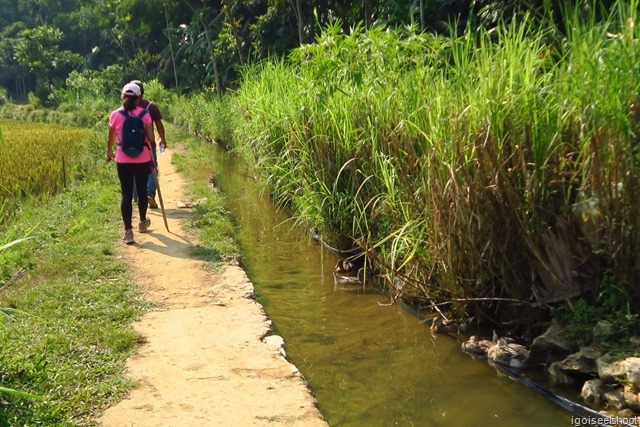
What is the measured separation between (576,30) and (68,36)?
58155 mm

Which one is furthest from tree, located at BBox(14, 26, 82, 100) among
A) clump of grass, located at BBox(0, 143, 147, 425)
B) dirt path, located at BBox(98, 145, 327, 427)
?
dirt path, located at BBox(98, 145, 327, 427)

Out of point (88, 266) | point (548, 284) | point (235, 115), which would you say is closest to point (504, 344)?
point (548, 284)

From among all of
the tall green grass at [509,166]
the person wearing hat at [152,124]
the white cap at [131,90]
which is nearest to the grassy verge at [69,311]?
the person wearing hat at [152,124]

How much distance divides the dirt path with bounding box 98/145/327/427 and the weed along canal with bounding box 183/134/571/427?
0.90ft

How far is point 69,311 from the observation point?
4.54m

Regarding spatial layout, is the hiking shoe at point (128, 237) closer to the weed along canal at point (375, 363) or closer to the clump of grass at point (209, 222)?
the clump of grass at point (209, 222)

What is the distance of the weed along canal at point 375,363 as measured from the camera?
364 cm

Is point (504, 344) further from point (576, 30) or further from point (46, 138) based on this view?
point (46, 138)

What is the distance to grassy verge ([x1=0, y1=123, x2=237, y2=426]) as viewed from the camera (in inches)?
127

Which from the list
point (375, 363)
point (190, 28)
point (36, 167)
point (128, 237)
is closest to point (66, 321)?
point (375, 363)

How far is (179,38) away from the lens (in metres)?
33.1

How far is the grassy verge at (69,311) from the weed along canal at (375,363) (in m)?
0.98

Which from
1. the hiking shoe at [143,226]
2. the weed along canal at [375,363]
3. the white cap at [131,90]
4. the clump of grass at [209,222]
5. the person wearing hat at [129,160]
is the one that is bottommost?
the weed along canal at [375,363]

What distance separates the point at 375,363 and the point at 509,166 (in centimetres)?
154
